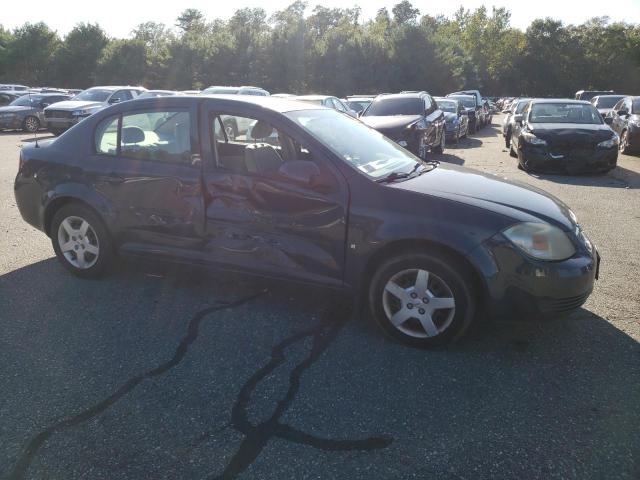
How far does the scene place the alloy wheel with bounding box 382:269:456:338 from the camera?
3535mm

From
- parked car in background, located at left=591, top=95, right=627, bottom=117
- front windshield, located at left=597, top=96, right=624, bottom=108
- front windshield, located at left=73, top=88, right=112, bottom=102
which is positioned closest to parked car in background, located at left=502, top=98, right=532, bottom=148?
parked car in background, located at left=591, top=95, right=627, bottom=117

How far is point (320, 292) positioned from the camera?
3.94 metres

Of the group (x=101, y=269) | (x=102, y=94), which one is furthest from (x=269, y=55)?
(x=101, y=269)

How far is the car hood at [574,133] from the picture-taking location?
1090 cm

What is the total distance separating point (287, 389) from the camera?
10.4 feet

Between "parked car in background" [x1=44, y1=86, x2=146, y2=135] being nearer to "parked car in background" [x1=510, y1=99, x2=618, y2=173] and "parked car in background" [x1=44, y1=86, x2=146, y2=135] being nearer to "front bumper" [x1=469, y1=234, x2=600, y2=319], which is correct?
"parked car in background" [x1=510, y1=99, x2=618, y2=173]

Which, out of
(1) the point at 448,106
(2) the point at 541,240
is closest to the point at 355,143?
(2) the point at 541,240

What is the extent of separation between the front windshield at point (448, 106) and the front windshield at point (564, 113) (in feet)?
19.5

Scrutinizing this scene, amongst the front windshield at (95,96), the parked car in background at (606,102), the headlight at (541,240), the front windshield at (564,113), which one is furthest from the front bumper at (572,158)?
the front windshield at (95,96)

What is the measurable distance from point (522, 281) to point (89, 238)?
12.0 feet

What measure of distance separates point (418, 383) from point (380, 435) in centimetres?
59

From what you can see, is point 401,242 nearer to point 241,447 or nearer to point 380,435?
point 380,435

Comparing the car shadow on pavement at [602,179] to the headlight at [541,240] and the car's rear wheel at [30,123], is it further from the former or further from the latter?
the car's rear wheel at [30,123]

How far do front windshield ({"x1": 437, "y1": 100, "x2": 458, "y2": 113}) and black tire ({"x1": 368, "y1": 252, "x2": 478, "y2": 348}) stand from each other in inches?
620
